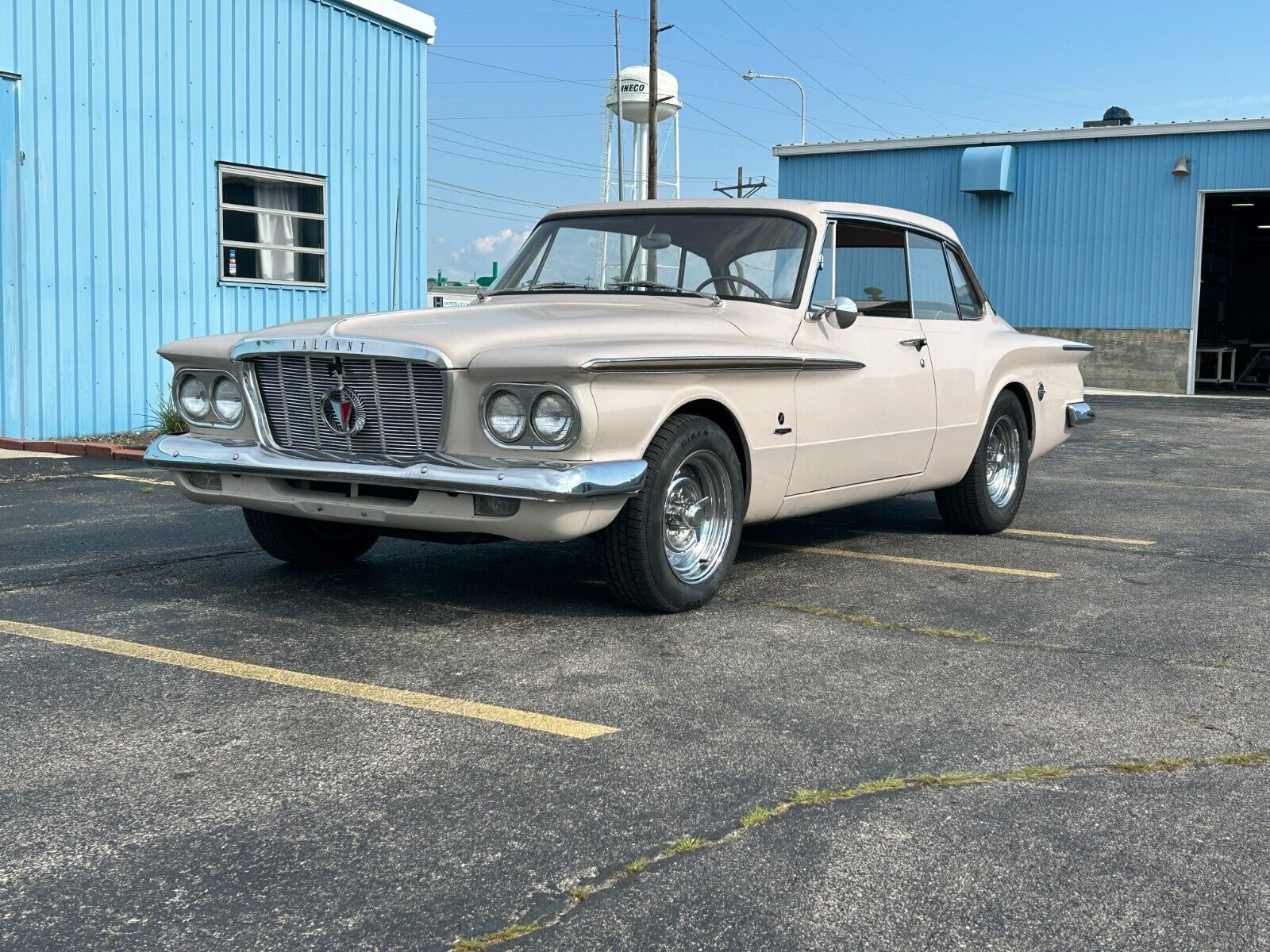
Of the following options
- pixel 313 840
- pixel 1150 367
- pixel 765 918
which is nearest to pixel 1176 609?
pixel 765 918

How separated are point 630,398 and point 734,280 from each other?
1437 mm

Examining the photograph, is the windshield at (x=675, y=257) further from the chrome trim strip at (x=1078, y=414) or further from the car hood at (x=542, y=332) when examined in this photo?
the chrome trim strip at (x=1078, y=414)

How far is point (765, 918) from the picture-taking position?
2.50 metres

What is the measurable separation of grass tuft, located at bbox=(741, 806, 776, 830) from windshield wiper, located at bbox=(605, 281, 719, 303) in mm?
3073

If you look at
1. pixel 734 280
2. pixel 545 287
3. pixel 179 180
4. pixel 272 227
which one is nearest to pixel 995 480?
pixel 734 280

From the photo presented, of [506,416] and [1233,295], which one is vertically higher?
[1233,295]

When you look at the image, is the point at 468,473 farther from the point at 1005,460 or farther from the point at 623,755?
the point at 1005,460

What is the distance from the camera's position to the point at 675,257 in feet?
19.6

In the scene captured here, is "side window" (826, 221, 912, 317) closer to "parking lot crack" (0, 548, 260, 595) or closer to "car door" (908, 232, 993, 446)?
"car door" (908, 232, 993, 446)

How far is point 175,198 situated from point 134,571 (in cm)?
735

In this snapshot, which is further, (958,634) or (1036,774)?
(958,634)

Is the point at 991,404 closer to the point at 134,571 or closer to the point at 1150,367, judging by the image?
the point at 134,571

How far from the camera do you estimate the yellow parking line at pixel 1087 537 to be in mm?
6891

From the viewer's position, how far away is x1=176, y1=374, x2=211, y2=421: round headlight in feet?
17.3
